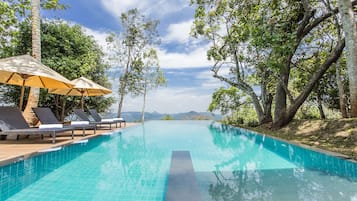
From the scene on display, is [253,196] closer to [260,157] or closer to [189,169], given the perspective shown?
[189,169]

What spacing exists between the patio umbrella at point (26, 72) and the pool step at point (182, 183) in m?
4.82

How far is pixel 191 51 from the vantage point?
18656mm

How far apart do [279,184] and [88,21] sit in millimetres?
17457

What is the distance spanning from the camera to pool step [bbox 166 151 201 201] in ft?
8.34

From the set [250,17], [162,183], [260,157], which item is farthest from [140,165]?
[250,17]

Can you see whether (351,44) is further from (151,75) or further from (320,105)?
(151,75)

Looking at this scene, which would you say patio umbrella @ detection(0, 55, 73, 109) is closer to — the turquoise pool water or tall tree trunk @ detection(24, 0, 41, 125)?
tall tree trunk @ detection(24, 0, 41, 125)

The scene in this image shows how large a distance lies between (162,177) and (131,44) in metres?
15.5

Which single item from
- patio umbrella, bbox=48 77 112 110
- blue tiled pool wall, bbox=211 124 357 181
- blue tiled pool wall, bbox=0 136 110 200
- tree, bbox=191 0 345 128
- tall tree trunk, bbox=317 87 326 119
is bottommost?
blue tiled pool wall, bbox=211 124 357 181

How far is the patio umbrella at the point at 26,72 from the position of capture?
19.4 ft

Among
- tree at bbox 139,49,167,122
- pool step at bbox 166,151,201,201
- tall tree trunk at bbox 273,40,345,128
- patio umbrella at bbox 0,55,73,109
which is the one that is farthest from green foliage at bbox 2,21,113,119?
tall tree trunk at bbox 273,40,345,128

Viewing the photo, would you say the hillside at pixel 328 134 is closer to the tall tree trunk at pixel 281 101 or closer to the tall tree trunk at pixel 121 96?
the tall tree trunk at pixel 281 101

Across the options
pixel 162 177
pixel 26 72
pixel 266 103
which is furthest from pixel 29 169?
pixel 266 103

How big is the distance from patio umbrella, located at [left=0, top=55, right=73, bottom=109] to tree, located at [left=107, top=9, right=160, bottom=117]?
9190 millimetres
